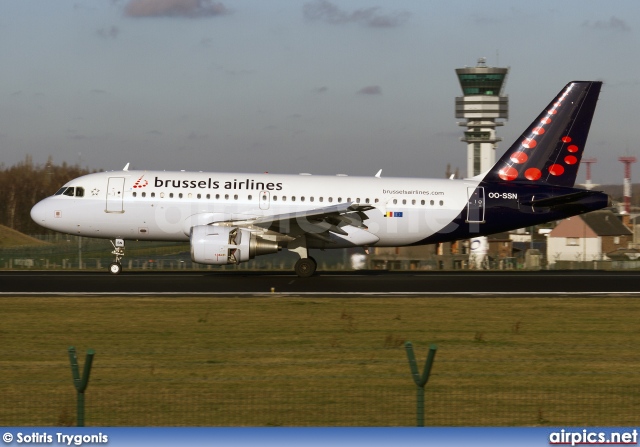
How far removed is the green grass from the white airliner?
25.7ft

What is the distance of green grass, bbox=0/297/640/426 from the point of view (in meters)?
12.2

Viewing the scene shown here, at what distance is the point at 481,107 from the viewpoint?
3780 inches

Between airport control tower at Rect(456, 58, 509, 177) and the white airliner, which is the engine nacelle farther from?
airport control tower at Rect(456, 58, 509, 177)

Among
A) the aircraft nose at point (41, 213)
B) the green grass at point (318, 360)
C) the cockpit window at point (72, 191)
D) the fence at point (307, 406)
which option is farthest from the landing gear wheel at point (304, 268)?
the fence at point (307, 406)

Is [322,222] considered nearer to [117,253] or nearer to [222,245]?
[222,245]

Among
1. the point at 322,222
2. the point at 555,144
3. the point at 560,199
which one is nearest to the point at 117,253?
the point at 322,222

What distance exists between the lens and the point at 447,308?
982 inches

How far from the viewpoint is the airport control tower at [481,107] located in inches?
3649

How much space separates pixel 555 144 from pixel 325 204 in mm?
9823

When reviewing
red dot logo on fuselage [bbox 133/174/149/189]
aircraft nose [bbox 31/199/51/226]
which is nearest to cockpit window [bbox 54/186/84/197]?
aircraft nose [bbox 31/199/51/226]

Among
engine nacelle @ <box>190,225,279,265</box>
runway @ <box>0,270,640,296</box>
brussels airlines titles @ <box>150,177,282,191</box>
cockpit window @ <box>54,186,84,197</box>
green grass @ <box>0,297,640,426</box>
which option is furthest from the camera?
cockpit window @ <box>54,186,84,197</box>

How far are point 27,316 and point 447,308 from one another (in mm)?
10942

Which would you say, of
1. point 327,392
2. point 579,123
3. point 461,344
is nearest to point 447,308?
point 461,344

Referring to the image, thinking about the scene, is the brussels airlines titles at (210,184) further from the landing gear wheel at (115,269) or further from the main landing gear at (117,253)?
the landing gear wheel at (115,269)
